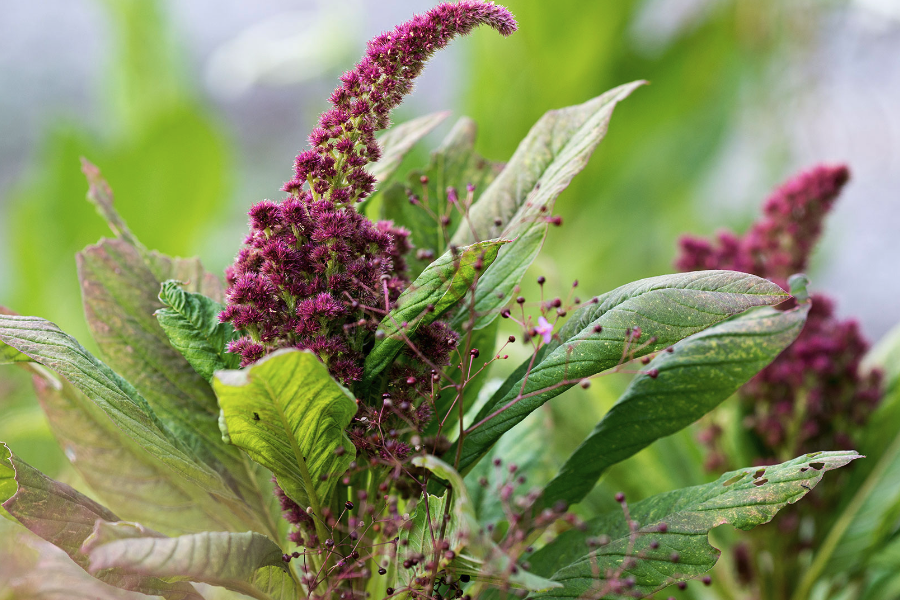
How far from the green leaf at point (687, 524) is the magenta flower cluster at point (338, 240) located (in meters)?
0.13

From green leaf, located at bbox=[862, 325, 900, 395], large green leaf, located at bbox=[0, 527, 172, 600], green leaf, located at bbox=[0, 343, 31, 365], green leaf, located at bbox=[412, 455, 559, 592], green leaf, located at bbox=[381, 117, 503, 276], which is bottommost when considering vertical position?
green leaf, located at bbox=[412, 455, 559, 592]

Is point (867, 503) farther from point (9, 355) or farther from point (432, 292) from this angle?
point (9, 355)

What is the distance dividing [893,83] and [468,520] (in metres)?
2.43

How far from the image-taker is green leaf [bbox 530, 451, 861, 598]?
0.34 m

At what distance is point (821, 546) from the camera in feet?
2.11

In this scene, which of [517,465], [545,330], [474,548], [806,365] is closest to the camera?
[474,548]

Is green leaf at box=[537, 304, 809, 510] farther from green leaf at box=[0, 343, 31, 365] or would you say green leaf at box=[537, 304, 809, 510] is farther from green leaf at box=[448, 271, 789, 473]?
green leaf at box=[0, 343, 31, 365]

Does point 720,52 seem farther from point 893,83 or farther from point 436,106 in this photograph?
point 436,106

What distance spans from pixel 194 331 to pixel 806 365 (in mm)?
488

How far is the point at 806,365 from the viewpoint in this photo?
625mm

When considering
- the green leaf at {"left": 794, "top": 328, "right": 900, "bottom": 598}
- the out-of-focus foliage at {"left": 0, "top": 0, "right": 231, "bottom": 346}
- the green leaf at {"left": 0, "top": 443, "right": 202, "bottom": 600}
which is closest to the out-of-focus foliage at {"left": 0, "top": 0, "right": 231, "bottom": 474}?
the out-of-focus foliage at {"left": 0, "top": 0, "right": 231, "bottom": 346}

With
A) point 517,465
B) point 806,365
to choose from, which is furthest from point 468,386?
point 806,365

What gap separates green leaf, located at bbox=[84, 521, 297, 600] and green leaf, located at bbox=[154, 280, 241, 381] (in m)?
0.10

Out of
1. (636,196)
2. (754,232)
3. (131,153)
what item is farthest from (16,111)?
(754,232)
